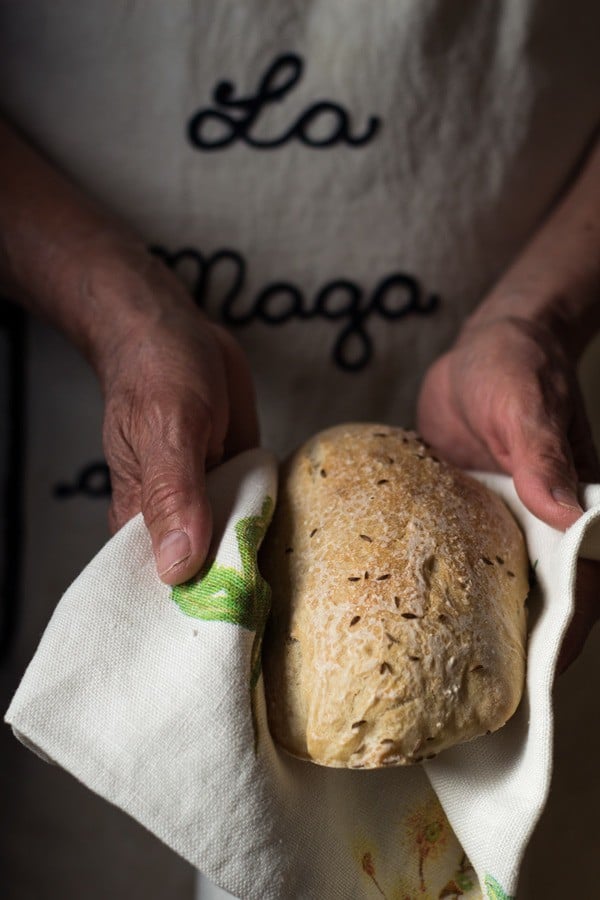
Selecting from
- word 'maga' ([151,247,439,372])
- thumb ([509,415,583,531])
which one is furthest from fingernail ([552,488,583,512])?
word 'maga' ([151,247,439,372])

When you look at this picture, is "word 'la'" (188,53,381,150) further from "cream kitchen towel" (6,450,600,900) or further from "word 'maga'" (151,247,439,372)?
"cream kitchen towel" (6,450,600,900)

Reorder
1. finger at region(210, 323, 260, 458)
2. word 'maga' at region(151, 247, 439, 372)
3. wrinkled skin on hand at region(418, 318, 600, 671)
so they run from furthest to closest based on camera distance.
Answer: word 'maga' at region(151, 247, 439, 372)
finger at region(210, 323, 260, 458)
wrinkled skin on hand at region(418, 318, 600, 671)

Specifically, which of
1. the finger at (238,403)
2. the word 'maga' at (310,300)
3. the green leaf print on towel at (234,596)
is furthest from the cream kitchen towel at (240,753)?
the word 'maga' at (310,300)

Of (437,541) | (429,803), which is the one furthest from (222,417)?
(429,803)

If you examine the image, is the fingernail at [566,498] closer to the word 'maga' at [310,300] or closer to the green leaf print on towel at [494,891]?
the green leaf print on towel at [494,891]

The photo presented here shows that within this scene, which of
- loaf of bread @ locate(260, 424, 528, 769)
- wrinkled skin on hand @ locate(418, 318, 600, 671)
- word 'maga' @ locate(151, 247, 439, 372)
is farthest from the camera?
word 'maga' @ locate(151, 247, 439, 372)

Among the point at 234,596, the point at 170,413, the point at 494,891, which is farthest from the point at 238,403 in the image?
the point at 494,891

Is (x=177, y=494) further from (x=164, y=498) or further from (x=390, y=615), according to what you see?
(x=390, y=615)
